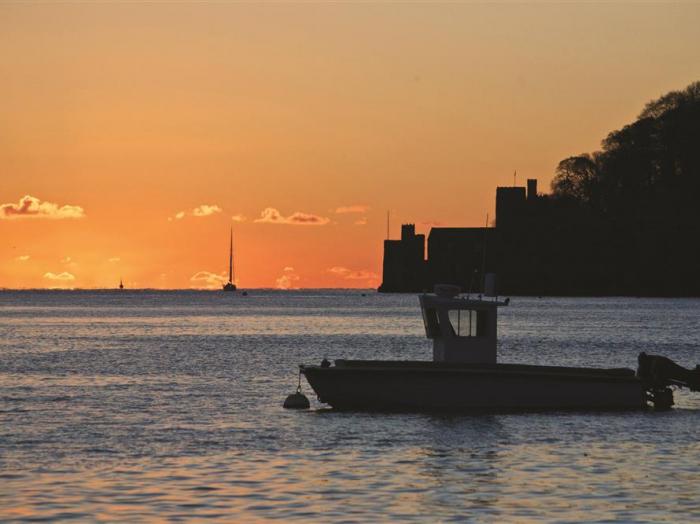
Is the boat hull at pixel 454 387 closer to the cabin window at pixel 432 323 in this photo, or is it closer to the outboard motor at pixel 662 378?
the cabin window at pixel 432 323

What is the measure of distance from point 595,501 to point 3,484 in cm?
1201

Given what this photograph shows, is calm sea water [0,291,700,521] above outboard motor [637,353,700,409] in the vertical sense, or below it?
below

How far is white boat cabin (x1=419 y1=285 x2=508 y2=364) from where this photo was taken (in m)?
40.5

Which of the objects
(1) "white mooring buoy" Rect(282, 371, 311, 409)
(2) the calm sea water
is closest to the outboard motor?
(2) the calm sea water

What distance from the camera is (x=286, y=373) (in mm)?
65000

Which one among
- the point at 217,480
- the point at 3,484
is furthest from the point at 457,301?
the point at 3,484

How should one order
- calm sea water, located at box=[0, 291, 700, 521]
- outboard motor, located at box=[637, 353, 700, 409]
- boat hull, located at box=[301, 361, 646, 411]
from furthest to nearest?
outboard motor, located at box=[637, 353, 700, 409]
boat hull, located at box=[301, 361, 646, 411]
calm sea water, located at box=[0, 291, 700, 521]

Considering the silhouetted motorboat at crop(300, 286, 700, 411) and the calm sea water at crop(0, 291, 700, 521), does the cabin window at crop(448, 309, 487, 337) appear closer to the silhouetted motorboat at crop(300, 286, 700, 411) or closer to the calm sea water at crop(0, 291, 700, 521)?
the silhouetted motorboat at crop(300, 286, 700, 411)

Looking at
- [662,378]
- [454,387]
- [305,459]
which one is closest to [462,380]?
[454,387]

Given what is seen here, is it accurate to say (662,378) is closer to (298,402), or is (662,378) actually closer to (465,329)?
(465,329)

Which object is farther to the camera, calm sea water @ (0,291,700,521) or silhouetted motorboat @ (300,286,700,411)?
silhouetted motorboat @ (300,286,700,411)

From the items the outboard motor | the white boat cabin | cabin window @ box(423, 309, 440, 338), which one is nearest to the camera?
the white boat cabin

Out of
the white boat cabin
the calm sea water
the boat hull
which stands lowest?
the calm sea water

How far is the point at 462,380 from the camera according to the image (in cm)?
3928
